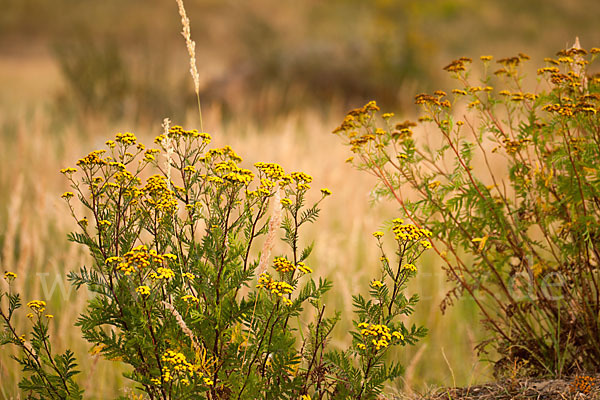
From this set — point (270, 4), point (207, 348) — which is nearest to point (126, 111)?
point (207, 348)

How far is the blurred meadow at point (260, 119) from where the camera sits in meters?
3.34

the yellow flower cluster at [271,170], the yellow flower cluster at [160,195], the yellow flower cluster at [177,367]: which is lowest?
the yellow flower cluster at [177,367]

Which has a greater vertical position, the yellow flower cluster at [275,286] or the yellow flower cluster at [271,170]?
the yellow flower cluster at [271,170]

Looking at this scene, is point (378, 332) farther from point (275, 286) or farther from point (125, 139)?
point (125, 139)

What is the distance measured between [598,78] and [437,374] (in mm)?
1806

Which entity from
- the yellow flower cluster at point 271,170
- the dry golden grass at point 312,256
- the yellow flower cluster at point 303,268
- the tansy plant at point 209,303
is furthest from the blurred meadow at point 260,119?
the yellow flower cluster at point 303,268

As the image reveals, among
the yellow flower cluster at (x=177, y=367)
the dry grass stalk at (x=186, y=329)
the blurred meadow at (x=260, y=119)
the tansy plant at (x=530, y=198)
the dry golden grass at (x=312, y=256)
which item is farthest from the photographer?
the blurred meadow at (x=260, y=119)

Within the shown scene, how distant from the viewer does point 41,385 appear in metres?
1.69

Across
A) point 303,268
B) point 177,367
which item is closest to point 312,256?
point 303,268

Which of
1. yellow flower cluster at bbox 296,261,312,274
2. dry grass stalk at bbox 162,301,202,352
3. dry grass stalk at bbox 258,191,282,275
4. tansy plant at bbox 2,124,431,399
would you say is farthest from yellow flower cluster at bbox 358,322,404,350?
dry grass stalk at bbox 162,301,202,352

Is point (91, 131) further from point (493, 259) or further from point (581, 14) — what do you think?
point (581, 14)

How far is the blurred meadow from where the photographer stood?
3338 mm

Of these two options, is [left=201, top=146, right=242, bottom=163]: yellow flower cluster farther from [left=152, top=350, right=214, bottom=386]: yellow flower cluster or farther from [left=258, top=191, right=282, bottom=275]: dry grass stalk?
[left=152, top=350, right=214, bottom=386]: yellow flower cluster

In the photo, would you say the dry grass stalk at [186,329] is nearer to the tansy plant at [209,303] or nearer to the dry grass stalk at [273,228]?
the tansy plant at [209,303]
